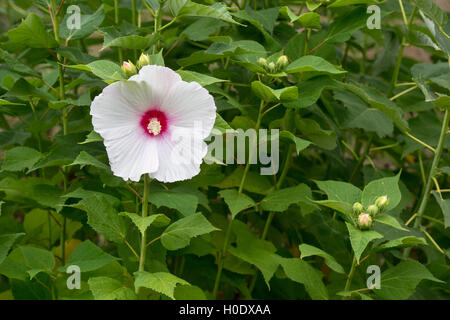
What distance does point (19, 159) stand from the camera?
3.66ft

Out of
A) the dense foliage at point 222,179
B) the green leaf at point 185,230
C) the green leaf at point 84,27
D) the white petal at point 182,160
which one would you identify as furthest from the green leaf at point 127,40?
the green leaf at point 185,230

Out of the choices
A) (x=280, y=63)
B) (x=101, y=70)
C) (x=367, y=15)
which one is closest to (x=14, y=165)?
(x=101, y=70)

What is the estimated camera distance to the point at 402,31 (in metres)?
1.40

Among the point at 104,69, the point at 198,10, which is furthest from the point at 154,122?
the point at 198,10

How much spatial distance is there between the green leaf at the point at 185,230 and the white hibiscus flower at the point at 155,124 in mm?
101

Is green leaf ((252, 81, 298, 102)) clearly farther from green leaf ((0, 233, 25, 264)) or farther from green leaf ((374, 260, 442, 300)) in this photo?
green leaf ((0, 233, 25, 264))

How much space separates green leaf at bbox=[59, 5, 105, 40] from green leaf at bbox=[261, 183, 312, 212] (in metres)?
0.50

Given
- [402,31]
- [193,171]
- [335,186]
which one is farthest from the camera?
[402,31]

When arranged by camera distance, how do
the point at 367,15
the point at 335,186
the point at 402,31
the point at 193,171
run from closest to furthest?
the point at 193,171 < the point at 335,186 < the point at 367,15 < the point at 402,31

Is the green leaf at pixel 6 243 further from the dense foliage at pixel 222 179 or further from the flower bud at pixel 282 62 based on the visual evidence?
the flower bud at pixel 282 62

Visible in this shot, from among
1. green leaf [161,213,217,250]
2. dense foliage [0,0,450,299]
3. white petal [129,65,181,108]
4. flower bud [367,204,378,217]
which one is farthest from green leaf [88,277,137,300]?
flower bud [367,204,378,217]

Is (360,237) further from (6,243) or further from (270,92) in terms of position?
(6,243)

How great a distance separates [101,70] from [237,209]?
1.20 ft
